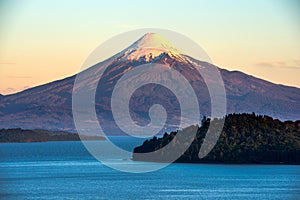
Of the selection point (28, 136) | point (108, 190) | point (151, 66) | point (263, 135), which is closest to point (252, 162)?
point (263, 135)

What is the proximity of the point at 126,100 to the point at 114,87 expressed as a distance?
1153cm

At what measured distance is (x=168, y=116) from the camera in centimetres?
19850

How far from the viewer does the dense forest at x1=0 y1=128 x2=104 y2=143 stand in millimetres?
187500

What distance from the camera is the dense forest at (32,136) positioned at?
187500 mm

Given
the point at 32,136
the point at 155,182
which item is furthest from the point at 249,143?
the point at 32,136

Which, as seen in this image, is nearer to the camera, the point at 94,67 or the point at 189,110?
the point at 94,67

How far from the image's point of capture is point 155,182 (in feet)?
199

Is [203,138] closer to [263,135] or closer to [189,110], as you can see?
[263,135]

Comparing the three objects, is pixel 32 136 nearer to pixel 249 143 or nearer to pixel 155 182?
pixel 249 143

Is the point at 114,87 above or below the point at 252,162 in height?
above

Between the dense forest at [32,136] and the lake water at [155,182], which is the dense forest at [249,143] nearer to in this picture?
the lake water at [155,182]

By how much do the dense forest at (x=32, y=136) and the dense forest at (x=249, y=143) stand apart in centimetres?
10562

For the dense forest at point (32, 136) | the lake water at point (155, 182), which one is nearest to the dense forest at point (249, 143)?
the lake water at point (155, 182)

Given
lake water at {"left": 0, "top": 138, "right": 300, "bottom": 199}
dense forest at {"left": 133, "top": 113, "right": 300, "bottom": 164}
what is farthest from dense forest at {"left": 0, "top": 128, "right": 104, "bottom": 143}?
lake water at {"left": 0, "top": 138, "right": 300, "bottom": 199}
